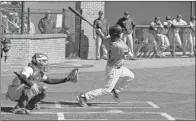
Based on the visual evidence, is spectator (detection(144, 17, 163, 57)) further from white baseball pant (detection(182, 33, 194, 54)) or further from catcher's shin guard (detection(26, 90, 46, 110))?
catcher's shin guard (detection(26, 90, 46, 110))

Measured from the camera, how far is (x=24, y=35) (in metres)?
19.2

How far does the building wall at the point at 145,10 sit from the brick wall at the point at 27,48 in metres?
5.21

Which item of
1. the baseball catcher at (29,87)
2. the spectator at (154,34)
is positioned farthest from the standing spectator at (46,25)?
the baseball catcher at (29,87)

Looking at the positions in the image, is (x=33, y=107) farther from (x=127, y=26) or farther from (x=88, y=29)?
(x=88, y=29)

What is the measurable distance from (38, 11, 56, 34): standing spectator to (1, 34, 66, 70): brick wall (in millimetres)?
500

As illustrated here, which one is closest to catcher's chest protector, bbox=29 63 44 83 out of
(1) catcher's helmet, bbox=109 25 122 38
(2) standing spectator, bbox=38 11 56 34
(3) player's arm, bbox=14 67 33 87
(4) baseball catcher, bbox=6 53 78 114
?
(4) baseball catcher, bbox=6 53 78 114

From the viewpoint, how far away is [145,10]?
84.8 ft

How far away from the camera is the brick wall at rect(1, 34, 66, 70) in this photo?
19047mm

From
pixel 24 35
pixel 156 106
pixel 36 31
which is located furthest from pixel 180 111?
pixel 36 31

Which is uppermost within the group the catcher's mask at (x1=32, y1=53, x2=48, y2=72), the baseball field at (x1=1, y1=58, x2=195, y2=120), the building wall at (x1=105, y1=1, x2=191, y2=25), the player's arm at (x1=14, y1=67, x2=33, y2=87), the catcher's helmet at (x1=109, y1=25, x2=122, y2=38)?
the building wall at (x1=105, y1=1, x2=191, y2=25)

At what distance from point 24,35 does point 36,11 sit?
3.04 m

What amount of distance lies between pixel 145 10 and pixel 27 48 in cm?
811

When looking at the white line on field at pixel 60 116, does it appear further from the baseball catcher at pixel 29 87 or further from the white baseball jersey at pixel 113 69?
the white baseball jersey at pixel 113 69

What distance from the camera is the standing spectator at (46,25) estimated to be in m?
20.9
